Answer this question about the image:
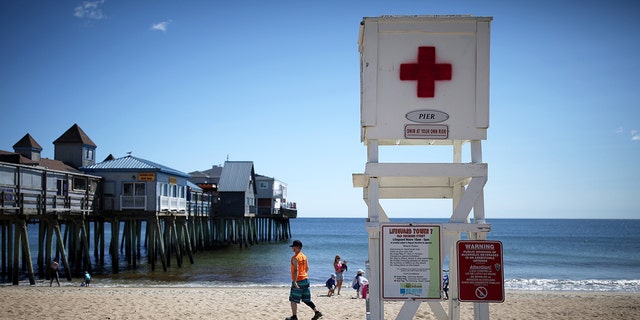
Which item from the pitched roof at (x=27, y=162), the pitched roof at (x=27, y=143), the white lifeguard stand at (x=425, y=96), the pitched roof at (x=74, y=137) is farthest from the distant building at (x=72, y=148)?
the white lifeguard stand at (x=425, y=96)

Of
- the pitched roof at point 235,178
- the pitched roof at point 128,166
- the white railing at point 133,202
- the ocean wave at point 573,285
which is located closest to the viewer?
the ocean wave at point 573,285

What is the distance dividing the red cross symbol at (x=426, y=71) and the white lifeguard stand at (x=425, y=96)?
1cm

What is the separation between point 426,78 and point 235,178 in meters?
42.5

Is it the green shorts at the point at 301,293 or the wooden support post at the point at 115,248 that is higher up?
the green shorts at the point at 301,293

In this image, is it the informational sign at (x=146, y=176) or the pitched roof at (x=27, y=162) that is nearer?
the informational sign at (x=146, y=176)

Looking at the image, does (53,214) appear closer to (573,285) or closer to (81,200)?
(81,200)

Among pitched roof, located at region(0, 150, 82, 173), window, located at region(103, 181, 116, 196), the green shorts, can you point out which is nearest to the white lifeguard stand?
the green shorts

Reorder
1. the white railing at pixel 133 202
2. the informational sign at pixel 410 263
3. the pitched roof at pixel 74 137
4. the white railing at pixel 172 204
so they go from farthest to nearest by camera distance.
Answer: the pitched roof at pixel 74 137 < the white railing at pixel 172 204 < the white railing at pixel 133 202 < the informational sign at pixel 410 263

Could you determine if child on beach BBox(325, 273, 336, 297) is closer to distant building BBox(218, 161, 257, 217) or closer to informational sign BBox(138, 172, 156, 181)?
informational sign BBox(138, 172, 156, 181)

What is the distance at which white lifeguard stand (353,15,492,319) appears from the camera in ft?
21.5

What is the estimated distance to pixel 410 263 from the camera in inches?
256

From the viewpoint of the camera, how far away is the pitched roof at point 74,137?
40562 mm

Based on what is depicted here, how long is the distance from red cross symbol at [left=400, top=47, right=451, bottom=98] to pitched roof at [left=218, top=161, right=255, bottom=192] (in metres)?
41.9

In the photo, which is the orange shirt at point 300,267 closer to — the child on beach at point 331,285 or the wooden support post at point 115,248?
the child on beach at point 331,285
